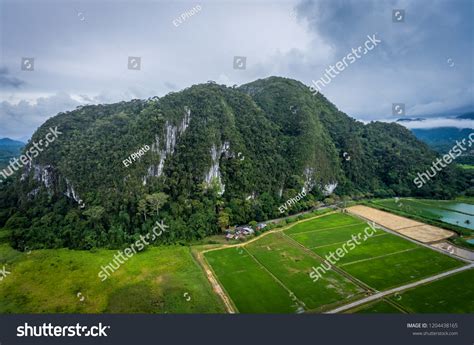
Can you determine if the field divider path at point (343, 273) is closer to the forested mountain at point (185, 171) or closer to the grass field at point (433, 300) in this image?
the grass field at point (433, 300)

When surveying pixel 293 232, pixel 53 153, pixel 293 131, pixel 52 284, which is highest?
pixel 293 131

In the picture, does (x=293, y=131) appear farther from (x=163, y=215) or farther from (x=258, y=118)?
(x=163, y=215)

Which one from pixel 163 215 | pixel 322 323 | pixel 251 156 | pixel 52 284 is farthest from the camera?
pixel 251 156

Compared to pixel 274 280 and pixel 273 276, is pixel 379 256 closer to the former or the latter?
pixel 273 276

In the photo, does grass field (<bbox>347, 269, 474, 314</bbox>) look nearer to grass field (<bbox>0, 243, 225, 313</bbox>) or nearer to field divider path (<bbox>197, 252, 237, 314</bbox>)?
field divider path (<bbox>197, 252, 237, 314</bbox>)

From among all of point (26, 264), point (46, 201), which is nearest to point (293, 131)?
point (46, 201)

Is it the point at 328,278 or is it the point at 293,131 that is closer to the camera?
the point at 328,278

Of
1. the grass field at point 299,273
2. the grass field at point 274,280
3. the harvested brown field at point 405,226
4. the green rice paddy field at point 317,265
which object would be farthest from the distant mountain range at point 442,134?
the grass field at point 274,280
